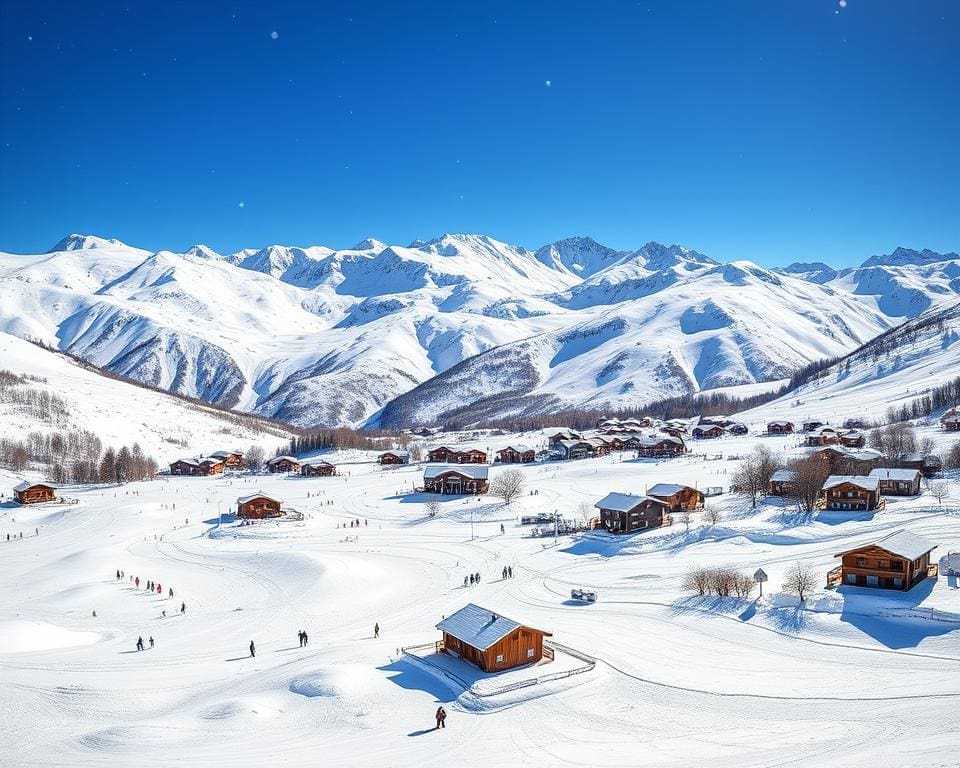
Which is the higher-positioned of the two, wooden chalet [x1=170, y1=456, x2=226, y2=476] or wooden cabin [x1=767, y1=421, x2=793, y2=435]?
wooden cabin [x1=767, y1=421, x2=793, y2=435]

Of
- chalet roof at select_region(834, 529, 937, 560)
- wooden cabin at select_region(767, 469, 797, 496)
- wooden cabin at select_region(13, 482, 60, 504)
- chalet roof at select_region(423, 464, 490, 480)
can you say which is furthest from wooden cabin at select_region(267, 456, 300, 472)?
chalet roof at select_region(834, 529, 937, 560)

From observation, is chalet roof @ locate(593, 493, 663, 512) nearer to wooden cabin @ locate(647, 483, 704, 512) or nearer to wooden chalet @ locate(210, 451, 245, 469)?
wooden cabin @ locate(647, 483, 704, 512)

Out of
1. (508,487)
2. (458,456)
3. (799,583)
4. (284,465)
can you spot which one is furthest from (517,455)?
(799,583)

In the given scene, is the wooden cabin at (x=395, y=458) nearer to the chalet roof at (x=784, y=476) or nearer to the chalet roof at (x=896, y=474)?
the chalet roof at (x=784, y=476)

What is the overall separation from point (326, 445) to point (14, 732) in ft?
410

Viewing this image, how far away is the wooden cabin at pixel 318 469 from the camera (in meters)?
120

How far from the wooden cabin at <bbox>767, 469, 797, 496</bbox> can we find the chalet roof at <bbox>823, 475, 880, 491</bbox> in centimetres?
437

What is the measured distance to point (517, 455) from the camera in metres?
128

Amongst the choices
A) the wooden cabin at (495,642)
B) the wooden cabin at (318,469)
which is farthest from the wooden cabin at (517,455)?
the wooden cabin at (495,642)

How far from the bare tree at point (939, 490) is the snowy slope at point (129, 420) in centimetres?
13384

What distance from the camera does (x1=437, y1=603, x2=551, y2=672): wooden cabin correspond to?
36.6 meters

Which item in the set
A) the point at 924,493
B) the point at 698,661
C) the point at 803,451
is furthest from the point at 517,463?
the point at 698,661

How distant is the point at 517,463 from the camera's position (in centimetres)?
12662

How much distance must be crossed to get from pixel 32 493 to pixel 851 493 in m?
101
